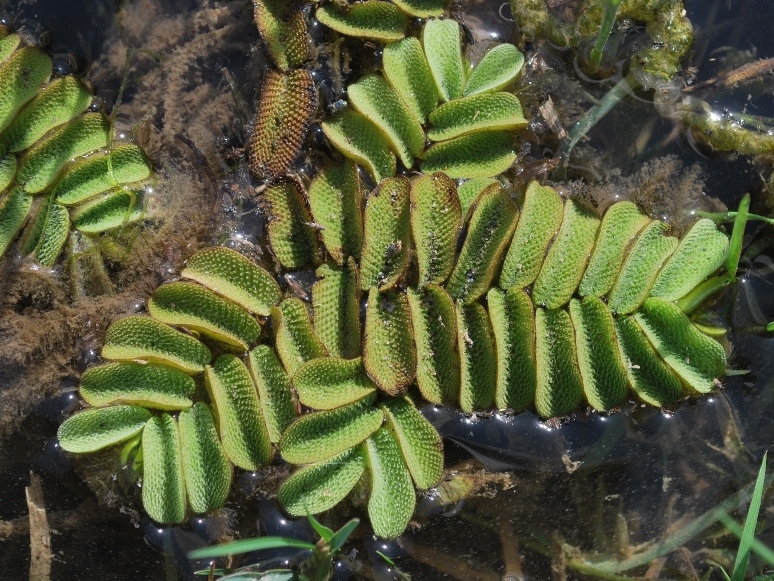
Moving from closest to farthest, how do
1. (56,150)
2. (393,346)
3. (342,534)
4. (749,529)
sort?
(342,534) → (749,529) → (393,346) → (56,150)

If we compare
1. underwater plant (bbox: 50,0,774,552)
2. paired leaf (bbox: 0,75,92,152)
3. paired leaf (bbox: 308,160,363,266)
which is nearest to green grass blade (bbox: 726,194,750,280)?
underwater plant (bbox: 50,0,774,552)

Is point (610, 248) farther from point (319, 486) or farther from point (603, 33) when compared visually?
point (319, 486)

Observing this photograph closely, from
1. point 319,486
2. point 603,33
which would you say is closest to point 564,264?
point 603,33

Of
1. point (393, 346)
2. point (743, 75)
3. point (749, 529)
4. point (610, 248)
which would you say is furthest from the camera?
point (743, 75)

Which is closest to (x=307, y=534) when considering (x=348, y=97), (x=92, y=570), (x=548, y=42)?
(x=92, y=570)

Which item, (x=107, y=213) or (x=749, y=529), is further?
(x=107, y=213)

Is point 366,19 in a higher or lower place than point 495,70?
higher

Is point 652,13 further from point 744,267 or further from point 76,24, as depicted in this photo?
point 76,24
